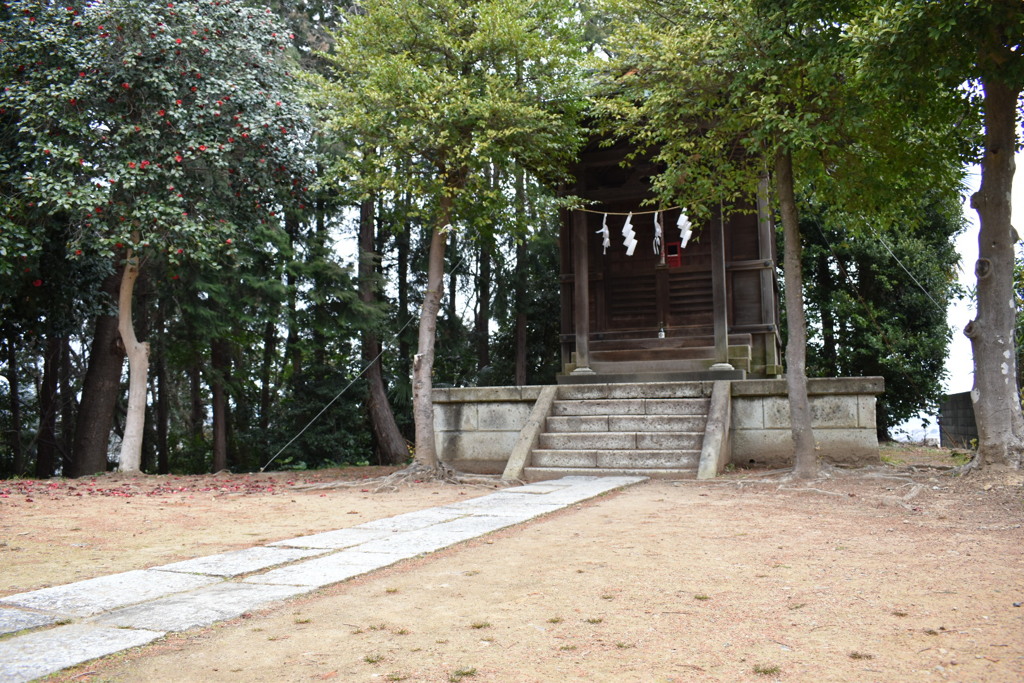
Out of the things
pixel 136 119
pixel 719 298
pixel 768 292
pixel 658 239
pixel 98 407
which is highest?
pixel 136 119

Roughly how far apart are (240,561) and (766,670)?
310cm

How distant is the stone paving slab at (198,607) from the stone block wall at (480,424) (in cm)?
667

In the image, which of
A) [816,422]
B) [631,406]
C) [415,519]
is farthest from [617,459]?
[415,519]

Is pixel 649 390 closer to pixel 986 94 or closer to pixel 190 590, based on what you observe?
pixel 986 94

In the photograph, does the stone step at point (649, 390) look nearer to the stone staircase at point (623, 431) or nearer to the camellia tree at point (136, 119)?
Answer: the stone staircase at point (623, 431)

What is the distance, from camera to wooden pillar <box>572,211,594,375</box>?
12.6 m

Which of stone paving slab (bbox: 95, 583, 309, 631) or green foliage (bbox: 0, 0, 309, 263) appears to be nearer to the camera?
stone paving slab (bbox: 95, 583, 309, 631)

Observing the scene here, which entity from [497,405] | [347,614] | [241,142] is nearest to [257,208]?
[241,142]

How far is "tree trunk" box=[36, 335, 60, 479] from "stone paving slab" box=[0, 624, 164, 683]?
16552 mm

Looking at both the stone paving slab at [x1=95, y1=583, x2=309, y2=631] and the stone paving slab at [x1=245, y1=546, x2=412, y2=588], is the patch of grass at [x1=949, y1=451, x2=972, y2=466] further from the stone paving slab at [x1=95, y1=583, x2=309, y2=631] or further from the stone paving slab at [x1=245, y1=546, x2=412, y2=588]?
the stone paving slab at [x1=95, y1=583, x2=309, y2=631]

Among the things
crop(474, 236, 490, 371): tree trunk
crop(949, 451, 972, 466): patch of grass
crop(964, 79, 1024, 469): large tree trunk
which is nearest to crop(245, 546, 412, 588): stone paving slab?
crop(964, 79, 1024, 469): large tree trunk

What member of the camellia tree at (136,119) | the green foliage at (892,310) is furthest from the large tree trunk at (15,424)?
the green foliage at (892,310)

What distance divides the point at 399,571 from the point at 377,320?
40.2 ft

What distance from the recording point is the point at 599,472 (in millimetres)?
9203
